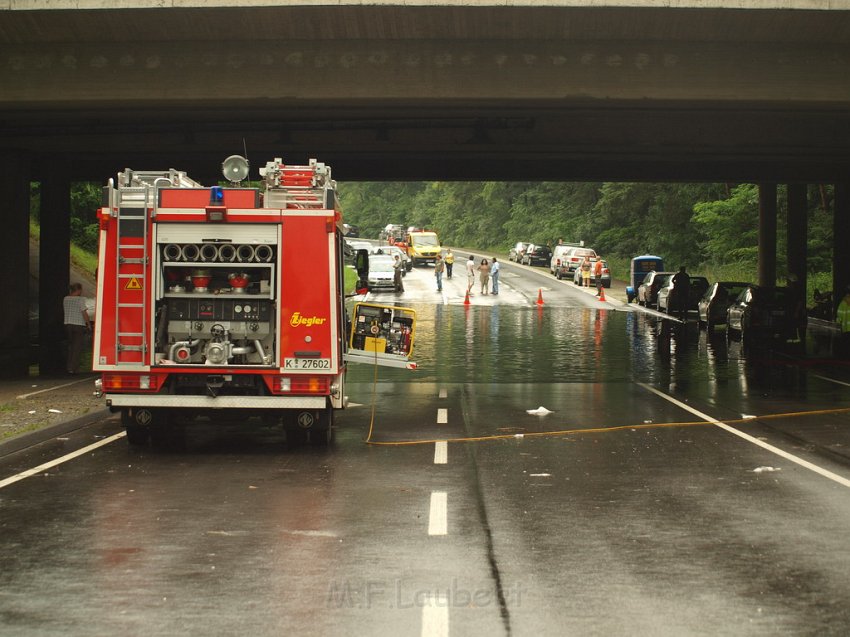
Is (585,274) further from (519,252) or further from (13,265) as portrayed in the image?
(13,265)

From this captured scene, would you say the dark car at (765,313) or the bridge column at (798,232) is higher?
the bridge column at (798,232)

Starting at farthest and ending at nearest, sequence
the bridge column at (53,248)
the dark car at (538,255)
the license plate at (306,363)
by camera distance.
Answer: the dark car at (538,255), the bridge column at (53,248), the license plate at (306,363)

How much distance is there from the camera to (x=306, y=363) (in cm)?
1260

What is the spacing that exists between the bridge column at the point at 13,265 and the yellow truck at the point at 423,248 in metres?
52.4

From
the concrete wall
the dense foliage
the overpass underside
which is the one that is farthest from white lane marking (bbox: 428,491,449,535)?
the dense foliage

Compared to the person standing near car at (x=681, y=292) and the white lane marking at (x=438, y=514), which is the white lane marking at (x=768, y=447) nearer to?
the white lane marking at (x=438, y=514)

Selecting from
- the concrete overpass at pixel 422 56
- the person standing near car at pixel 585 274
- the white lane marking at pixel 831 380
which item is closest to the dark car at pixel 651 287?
the person standing near car at pixel 585 274

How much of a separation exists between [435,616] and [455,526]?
2465 millimetres

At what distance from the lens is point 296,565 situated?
773cm

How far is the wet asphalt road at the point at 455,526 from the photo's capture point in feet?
21.7

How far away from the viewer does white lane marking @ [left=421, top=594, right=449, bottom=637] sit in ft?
20.4

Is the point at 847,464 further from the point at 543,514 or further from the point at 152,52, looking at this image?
the point at 152,52

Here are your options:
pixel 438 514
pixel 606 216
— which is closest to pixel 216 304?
pixel 438 514

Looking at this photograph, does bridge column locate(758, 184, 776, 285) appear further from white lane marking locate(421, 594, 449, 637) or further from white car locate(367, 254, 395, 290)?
white lane marking locate(421, 594, 449, 637)
